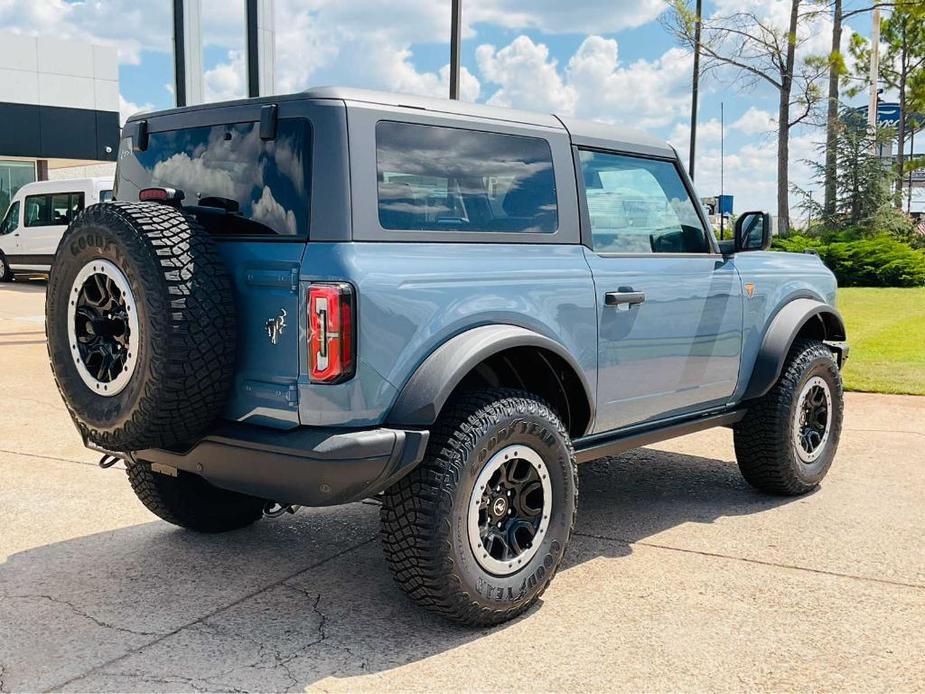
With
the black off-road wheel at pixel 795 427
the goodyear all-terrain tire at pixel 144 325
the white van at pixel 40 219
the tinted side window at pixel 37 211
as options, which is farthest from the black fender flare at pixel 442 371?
the tinted side window at pixel 37 211

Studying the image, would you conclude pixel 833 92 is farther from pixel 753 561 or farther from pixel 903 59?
pixel 753 561

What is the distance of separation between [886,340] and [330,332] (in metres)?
10.8

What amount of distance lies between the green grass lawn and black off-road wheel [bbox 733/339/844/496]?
3722mm

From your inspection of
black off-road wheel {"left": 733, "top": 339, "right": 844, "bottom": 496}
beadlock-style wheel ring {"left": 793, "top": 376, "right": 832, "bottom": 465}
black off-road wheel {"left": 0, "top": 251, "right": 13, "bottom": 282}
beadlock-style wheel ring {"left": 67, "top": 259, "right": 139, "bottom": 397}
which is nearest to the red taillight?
beadlock-style wheel ring {"left": 67, "top": 259, "right": 139, "bottom": 397}

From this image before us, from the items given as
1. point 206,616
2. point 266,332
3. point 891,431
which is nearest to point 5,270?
point 891,431

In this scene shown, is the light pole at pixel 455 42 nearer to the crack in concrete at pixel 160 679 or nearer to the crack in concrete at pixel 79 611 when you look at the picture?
the crack in concrete at pixel 79 611

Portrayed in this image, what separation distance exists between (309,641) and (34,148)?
31.5m

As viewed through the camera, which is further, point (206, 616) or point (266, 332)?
point (206, 616)

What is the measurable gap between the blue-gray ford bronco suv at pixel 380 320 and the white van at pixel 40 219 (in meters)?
18.8

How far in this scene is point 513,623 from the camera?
388 centimetres

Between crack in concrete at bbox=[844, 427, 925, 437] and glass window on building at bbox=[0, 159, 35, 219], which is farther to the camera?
glass window on building at bbox=[0, 159, 35, 219]

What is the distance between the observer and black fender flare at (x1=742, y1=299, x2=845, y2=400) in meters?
5.36

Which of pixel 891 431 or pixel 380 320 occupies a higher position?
pixel 380 320

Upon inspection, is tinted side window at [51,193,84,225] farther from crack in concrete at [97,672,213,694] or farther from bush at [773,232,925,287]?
crack in concrete at [97,672,213,694]
